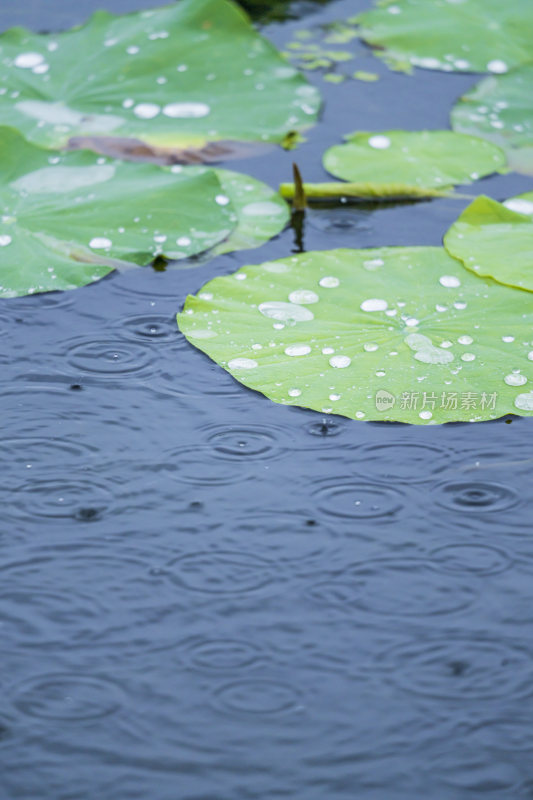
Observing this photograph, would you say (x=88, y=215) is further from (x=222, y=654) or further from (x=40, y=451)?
(x=222, y=654)

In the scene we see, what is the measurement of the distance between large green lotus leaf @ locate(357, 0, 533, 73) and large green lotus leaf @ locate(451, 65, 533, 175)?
204mm

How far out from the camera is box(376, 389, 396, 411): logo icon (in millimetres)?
1922

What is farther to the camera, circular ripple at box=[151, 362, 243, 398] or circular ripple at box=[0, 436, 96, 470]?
circular ripple at box=[151, 362, 243, 398]

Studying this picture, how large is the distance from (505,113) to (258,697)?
239 centimetres

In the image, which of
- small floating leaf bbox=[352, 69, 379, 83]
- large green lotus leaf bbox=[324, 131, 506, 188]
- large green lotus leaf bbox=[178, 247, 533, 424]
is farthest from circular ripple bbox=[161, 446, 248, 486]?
small floating leaf bbox=[352, 69, 379, 83]

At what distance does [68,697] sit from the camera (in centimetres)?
140

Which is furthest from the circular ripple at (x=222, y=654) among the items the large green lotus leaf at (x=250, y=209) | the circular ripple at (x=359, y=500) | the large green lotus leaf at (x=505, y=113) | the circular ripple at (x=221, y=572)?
the large green lotus leaf at (x=505, y=113)

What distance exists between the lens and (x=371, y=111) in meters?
3.24

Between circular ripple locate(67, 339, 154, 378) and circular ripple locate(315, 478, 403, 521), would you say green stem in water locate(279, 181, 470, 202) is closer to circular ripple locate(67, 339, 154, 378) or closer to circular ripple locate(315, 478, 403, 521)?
circular ripple locate(67, 339, 154, 378)

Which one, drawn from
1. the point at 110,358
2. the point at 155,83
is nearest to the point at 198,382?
the point at 110,358

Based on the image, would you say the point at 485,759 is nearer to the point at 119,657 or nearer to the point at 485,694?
the point at 485,694

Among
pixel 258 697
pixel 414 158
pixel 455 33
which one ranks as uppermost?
pixel 455 33

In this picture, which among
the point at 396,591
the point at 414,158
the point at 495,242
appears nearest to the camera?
the point at 396,591

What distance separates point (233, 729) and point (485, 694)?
40 centimetres
